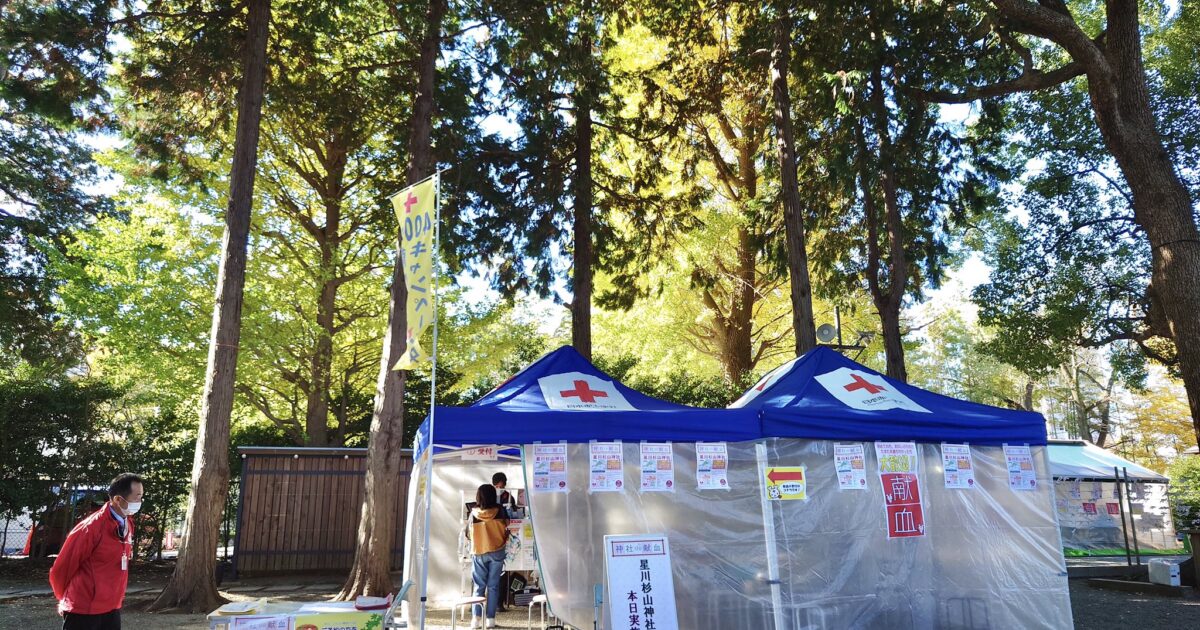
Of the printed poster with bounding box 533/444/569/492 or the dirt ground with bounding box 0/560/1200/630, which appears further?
the dirt ground with bounding box 0/560/1200/630

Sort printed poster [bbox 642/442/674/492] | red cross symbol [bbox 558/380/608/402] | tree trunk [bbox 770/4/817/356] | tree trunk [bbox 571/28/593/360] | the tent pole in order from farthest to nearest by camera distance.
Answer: tree trunk [bbox 571/28/593/360], tree trunk [bbox 770/4/817/356], red cross symbol [bbox 558/380/608/402], printed poster [bbox 642/442/674/492], the tent pole

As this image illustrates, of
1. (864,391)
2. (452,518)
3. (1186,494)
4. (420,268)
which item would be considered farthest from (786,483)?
(1186,494)

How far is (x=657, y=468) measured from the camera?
679 centimetres

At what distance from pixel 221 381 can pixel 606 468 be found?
229 inches

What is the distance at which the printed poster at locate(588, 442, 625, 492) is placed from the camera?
6.68m

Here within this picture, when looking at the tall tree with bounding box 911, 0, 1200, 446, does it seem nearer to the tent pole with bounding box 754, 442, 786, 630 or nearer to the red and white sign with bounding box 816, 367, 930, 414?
the red and white sign with bounding box 816, 367, 930, 414

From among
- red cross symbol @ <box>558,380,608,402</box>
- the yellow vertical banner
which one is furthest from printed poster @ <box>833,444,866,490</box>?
the yellow vertical banner

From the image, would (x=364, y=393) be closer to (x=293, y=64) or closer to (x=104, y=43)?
(x=293, y=64)

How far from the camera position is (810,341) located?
35.7 feet

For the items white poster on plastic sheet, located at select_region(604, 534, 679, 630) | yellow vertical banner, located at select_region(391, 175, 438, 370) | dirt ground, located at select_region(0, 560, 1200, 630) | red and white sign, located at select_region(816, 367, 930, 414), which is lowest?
dirt ground, located at select_region(0, 560, 1200, 630)

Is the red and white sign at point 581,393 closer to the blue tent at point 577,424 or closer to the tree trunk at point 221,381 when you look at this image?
the blue tent at point 577,424

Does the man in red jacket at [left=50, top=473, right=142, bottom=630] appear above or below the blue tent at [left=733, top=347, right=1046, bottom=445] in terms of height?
below

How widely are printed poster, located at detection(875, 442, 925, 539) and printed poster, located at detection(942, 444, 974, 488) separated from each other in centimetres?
34

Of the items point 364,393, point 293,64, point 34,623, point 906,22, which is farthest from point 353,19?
point 34,623
